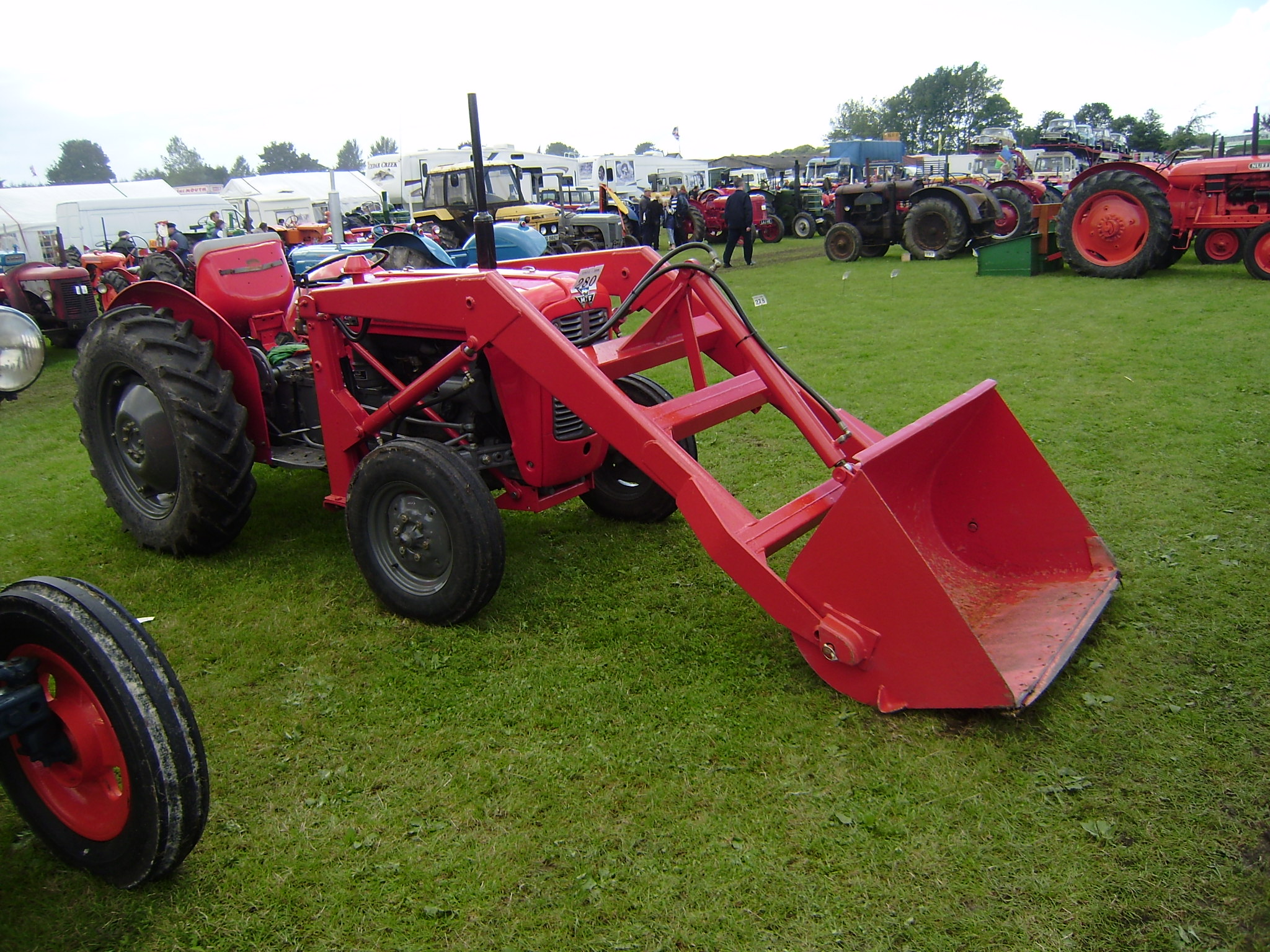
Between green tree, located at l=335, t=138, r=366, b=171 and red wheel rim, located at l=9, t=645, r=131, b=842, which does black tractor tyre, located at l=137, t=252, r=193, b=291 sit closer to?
red wheel rim, located at l=9, t=645, r=131, b=842

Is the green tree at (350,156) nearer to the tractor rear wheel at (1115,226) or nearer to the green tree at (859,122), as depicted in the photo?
the green tree at (859,122)

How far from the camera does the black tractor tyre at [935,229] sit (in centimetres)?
1505

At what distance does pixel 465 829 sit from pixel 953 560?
2.03m

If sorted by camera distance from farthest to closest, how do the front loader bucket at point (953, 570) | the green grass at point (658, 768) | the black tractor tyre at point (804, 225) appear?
the black tractor tyre at point (804, 225)
the front loader bucket at point (953, 570)
the green grass at point (658, 768)

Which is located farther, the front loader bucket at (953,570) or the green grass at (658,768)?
the front loader bucket at (953,570)

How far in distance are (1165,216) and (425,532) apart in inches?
431

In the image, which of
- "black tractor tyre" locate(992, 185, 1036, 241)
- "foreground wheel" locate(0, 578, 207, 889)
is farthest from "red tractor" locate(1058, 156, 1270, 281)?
"foreground wheel" locate(0, 578, 207, 889)

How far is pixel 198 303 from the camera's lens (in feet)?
13.3

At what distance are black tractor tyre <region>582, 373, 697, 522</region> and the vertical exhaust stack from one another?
3.15 ft

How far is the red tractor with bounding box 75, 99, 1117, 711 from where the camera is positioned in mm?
2660

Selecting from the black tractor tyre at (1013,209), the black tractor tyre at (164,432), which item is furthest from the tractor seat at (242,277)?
the black tractor tyre at (1013,209)

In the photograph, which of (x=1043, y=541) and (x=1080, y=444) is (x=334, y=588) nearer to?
(x=1043, y=541)

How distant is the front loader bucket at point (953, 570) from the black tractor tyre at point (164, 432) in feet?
8.71

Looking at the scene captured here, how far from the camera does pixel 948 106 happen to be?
93.1m
